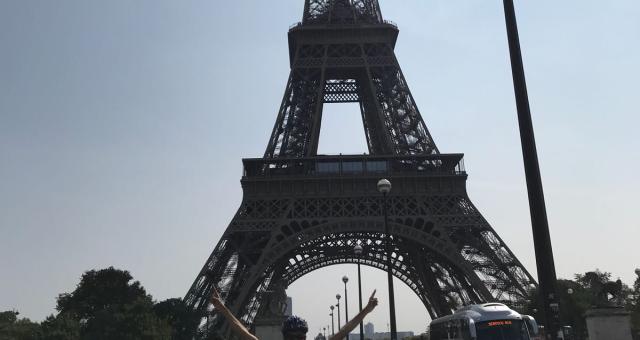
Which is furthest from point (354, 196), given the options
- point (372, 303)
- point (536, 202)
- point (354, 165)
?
point (372, 303)

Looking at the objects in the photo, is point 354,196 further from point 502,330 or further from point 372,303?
point 372,303

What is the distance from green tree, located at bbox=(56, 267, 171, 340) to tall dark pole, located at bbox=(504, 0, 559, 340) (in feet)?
163

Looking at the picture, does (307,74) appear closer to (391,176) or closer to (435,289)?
(391,176)

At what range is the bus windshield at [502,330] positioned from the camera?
26.1 meters

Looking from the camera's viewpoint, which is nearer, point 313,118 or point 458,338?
point 458,338

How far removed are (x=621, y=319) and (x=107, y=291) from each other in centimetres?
5717

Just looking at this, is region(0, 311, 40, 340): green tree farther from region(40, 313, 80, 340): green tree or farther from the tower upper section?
the tower upper section

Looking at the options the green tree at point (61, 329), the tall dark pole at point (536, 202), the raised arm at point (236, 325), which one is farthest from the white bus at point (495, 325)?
the green tree at point (61, 329)

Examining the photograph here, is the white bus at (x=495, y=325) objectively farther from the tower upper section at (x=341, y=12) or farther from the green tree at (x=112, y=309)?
the tower upper section at (x=341, y=12)

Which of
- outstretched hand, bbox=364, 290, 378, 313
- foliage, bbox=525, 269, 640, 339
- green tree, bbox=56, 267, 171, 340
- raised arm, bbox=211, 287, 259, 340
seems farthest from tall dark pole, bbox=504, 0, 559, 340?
green tree, bbox=56, 267, 171, 340

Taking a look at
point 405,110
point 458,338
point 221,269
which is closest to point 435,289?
point 405,110

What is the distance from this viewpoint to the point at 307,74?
212 ft

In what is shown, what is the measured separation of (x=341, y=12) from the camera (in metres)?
67.8

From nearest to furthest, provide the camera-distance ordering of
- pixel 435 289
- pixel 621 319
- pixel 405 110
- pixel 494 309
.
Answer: pixel 494 309, pixel 621 319, pixel 405 110, pixel 435 289
